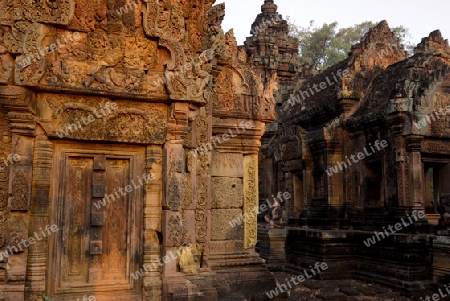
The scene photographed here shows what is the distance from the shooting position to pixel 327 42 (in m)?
39.2

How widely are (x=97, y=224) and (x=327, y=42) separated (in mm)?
37670

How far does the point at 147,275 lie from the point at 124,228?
2.05ft

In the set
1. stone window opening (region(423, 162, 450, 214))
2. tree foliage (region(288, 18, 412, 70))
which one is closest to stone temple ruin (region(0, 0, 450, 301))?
stone window opening (region(423, 162, 450, 214))

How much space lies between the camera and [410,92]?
37.0 feet

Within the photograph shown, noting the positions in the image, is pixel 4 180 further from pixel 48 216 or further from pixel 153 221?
pixel 153 221

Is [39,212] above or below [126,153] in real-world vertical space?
below

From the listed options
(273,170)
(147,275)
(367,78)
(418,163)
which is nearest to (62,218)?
(147,275)

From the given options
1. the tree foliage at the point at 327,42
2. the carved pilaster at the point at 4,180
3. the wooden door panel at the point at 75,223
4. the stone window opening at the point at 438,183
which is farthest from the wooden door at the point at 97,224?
the tree foliage at the point at 327,42

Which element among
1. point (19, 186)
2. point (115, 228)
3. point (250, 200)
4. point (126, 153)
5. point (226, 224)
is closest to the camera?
point (19, 186)

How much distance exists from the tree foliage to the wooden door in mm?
34417

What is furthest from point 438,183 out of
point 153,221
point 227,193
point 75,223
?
point 75,223

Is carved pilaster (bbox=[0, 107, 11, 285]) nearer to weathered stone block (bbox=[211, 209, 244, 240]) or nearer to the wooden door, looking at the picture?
the wooden door

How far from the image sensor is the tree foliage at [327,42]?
124ft

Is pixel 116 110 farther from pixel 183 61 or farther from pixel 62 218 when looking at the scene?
pixel 62 218
